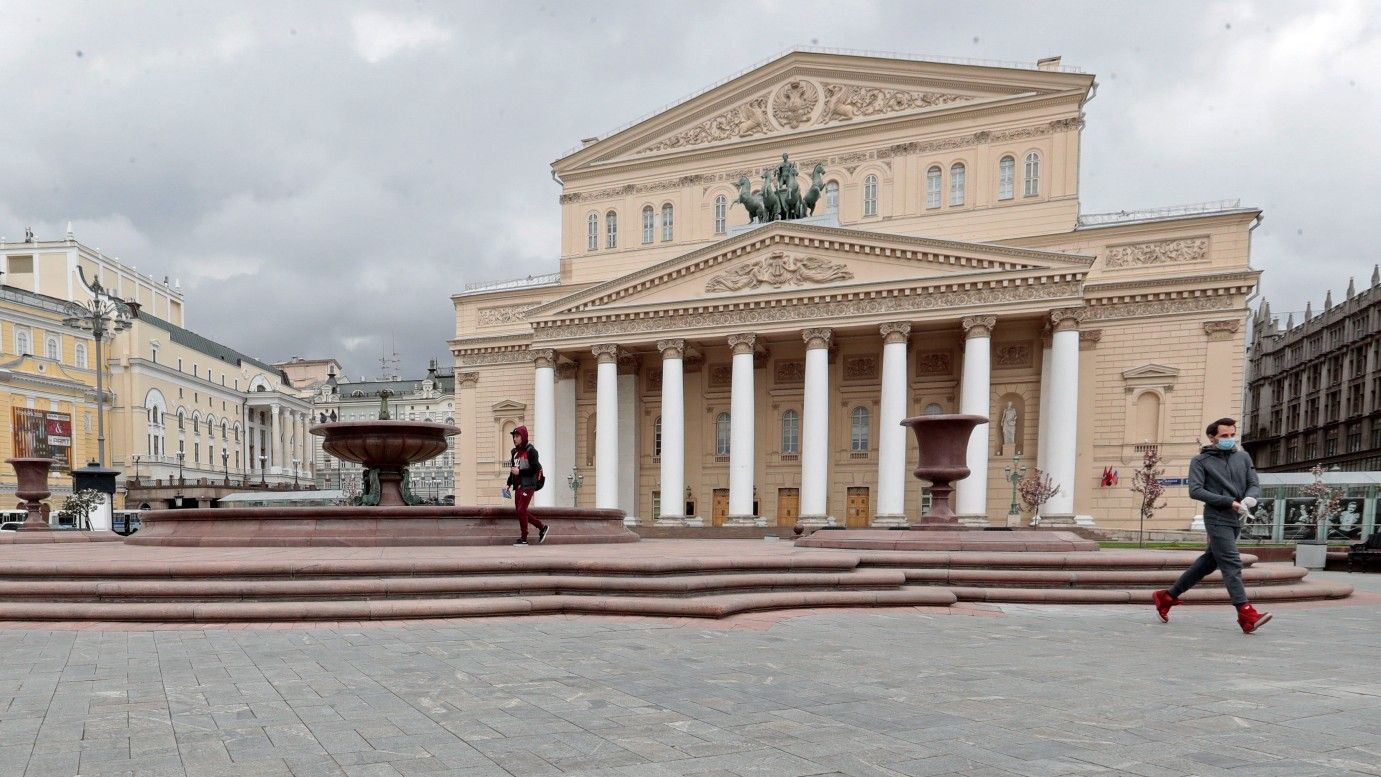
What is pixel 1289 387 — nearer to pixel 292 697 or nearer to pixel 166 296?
pixel 292 697

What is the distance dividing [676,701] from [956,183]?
122 ft

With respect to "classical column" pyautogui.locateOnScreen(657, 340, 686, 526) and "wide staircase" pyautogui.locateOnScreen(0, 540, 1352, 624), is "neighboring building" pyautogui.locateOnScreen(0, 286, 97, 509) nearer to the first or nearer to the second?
"classical column" pyautogui.locateOnScreen(657, 340, 686, 526)

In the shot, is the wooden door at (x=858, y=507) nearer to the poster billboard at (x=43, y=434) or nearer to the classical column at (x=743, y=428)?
the classical column at (x=743, y=428)

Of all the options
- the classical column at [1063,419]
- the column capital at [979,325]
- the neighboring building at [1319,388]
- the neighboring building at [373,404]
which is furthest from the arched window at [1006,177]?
the neighboring building at [373,404]

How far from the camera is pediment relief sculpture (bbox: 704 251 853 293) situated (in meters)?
33.8

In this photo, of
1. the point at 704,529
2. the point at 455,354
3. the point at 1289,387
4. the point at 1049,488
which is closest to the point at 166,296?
the point at 455,354

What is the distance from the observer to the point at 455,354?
147ft

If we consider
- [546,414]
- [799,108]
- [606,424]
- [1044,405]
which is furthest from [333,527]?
[799,108]

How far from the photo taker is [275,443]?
86.4m

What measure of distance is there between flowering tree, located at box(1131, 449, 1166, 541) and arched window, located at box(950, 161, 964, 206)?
46.6 feet

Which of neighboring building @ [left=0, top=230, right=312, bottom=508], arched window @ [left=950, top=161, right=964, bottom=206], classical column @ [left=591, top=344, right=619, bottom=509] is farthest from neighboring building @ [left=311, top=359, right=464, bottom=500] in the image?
arched window @ [left=950, top=161, right=964, bottom=206]

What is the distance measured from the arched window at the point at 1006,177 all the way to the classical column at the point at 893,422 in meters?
9.51

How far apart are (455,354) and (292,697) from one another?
41640mm

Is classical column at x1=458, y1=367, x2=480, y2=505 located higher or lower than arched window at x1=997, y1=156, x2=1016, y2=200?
lower
